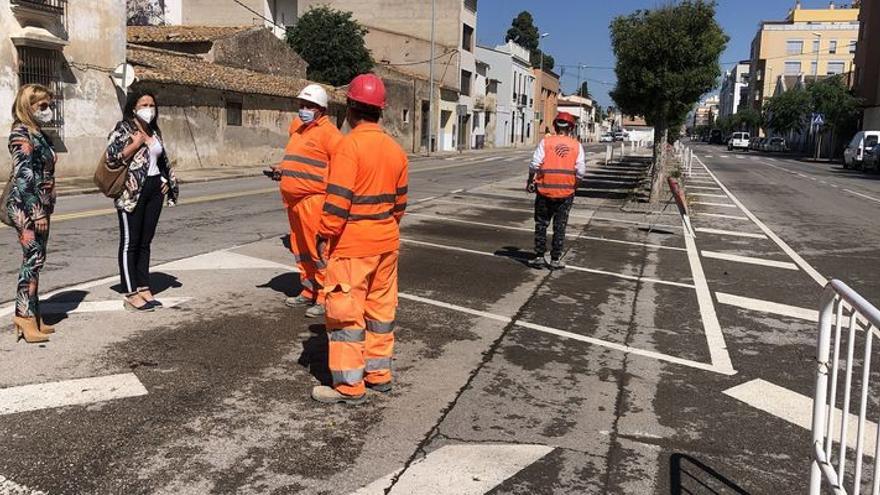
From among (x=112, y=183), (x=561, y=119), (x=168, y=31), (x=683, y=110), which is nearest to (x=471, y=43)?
(x=168, y=31)

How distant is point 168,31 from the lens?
1267 inches

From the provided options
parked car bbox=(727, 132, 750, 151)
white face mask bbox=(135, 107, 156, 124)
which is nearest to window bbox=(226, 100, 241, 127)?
white face mask bbox=(135, 107, 156, 124)

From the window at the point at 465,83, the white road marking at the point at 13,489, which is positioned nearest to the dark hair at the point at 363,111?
the white road marking at the point at 13,489

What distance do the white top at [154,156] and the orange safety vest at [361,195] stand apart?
7.84 ft

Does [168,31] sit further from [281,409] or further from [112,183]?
[281,409]

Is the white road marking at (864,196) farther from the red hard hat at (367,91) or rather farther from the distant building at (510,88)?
the distant building at (510,88)

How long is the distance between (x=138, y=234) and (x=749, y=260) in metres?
7.69

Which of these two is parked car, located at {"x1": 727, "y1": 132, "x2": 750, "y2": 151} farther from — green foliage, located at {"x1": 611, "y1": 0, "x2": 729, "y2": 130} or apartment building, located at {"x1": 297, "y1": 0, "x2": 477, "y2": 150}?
green foliage, located at {"x1": 611, "y1": 0, "x2": 729, "y2": 130}

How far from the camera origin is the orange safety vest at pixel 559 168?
8602mm

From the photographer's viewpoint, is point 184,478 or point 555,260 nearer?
point 184,478

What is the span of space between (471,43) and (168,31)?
2683 cm

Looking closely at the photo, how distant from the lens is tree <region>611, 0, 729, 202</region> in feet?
54.4

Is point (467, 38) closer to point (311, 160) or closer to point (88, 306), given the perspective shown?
point (311, 160)

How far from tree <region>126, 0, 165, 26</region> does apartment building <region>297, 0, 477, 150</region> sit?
9077mm
